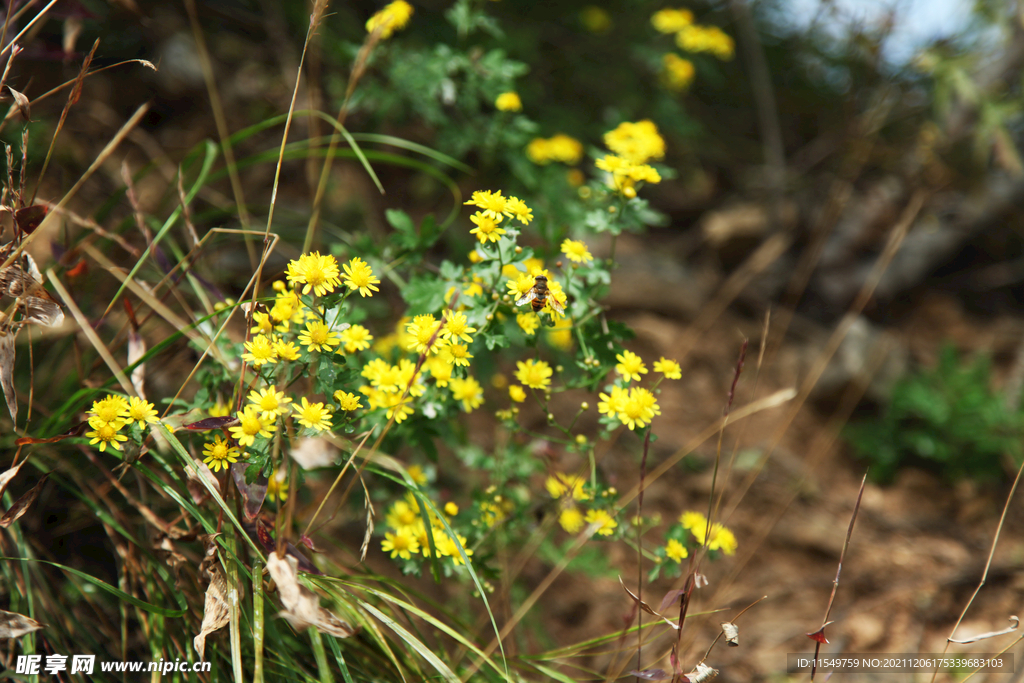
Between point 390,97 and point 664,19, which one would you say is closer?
point 390,97

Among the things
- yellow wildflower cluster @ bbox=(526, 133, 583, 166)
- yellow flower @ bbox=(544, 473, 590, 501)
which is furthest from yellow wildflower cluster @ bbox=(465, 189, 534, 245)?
yellow wildflower cluster @ bbox=(526, 133, 583, 166)

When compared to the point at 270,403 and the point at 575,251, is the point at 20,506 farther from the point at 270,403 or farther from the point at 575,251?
the point at 575,251

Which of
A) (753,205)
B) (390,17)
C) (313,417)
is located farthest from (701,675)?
(753,205)

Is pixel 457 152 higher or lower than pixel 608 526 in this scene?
higher

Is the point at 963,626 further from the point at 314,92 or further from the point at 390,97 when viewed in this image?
the point at 314,92

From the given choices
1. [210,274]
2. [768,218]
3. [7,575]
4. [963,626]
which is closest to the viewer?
[7,575]

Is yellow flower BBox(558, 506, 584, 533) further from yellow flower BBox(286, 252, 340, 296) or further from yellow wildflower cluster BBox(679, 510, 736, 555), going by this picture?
yellow flower BBox(286, 252, 340, 296)

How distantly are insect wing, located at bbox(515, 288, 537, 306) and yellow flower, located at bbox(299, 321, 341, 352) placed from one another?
0.34m

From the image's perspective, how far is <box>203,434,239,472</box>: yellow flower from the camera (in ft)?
3.28

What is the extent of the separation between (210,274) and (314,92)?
0.84m

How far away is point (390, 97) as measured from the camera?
179cm

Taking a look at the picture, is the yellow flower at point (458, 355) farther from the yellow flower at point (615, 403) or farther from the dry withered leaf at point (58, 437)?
the dry withered leaf at point (58, 437)

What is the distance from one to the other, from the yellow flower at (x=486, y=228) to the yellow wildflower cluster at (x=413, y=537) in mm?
570

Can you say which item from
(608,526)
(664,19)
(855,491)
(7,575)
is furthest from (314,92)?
(855,491)
